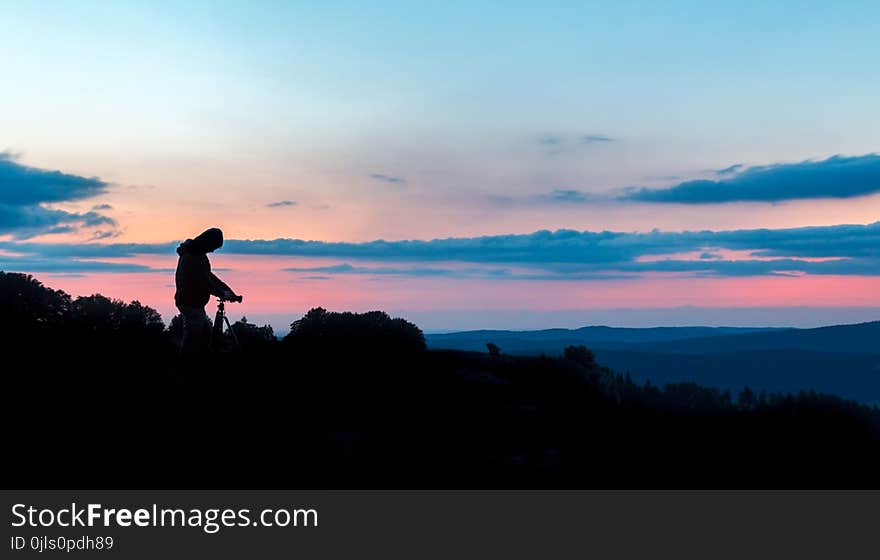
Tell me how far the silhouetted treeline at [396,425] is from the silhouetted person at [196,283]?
2.79 feet

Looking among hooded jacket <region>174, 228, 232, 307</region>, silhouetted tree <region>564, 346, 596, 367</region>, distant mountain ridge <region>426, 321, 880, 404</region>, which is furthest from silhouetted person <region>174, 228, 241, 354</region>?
distant mountain ridge <region>426, 321, 880, 404</region>

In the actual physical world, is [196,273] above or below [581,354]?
above

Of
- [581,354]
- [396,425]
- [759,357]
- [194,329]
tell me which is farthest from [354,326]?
[759,357]

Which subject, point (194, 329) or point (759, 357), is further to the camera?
point (759, 357)

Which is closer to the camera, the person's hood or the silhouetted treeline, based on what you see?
the silhouetted treeline

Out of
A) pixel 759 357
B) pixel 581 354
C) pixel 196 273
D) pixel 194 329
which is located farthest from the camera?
pixel 759 357

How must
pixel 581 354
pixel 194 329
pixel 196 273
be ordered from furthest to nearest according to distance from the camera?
pixel 581 354 → pixel 194 329 → pixel 196 273

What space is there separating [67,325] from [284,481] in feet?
51.4

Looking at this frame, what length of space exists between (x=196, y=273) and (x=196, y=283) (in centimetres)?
21

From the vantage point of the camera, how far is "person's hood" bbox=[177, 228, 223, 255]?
18.1 metres

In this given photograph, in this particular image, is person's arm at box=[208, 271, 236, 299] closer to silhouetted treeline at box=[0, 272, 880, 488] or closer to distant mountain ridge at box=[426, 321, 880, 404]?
silhouetted treeline at box=[0, 272, 880, 488]

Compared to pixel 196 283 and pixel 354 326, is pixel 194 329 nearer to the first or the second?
pixel 196 283

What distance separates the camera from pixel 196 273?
59.4ft
